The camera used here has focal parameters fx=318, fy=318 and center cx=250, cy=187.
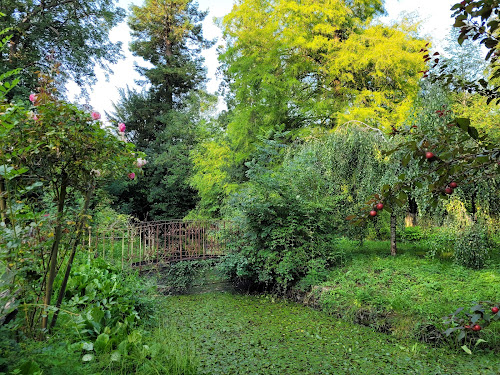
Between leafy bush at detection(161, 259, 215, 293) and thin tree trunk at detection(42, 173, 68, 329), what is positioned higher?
thin tree trunk at detection(42, 173, 68, 329)

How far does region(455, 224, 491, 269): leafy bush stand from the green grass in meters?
0.16

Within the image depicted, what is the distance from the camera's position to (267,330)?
14.7ft

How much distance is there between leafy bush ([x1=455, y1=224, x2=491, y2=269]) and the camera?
5229mm

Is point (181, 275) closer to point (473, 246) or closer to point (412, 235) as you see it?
point (473, 246)

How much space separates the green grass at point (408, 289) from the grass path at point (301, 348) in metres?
0.30

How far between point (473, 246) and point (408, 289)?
1494 mm

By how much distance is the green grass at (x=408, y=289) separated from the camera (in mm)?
4141

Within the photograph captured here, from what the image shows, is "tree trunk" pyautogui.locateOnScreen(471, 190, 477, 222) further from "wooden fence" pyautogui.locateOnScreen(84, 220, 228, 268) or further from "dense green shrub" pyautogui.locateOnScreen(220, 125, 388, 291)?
"wooden fence" pyautogui.locateOnScreen(84, 220, 228, 268)

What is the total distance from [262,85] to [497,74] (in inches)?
346

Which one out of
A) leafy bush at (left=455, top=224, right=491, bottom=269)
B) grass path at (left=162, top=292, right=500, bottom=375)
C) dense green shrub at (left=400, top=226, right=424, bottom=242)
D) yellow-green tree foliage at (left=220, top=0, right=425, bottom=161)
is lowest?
grass path at (left=162, top=292, right=500, bottom=375)

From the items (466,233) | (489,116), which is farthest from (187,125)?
(466,233)

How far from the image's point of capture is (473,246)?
532 cm

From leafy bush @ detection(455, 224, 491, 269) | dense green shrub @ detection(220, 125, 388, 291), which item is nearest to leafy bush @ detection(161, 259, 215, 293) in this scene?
dense green shrub @ detection(220, 125, 388, 291)

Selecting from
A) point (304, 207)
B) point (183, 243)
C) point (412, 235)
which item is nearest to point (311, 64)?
point (304, 207)
